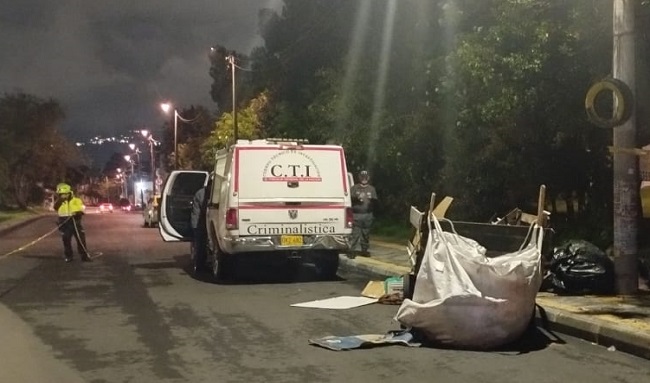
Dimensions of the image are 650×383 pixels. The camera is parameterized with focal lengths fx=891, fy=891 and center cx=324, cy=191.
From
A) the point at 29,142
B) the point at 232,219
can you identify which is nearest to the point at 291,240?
the point at 232,219

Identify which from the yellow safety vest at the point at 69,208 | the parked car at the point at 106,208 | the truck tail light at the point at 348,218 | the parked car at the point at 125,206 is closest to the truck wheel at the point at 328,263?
the truck tail light at the point at 348,218

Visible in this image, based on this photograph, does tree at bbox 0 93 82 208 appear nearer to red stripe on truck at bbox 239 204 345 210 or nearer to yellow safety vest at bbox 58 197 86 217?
yellow safety vest at bbox 58 197 86 217

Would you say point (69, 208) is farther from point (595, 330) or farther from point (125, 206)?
point (125, 206)

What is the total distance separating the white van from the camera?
13.9 m

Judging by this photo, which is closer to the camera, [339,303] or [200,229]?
[339,303]

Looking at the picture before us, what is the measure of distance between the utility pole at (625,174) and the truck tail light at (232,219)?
5.70 metres

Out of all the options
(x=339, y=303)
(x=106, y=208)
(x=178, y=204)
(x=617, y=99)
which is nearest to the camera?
(x=617, y=99)

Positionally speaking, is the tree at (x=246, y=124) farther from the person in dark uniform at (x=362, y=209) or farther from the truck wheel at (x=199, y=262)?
the truck wheel at (x=199, y=262)

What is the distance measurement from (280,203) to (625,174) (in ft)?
17.7

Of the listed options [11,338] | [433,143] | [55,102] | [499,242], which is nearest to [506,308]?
[499,242]

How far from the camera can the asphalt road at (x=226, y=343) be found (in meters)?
7.45

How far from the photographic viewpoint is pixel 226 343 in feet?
29.2

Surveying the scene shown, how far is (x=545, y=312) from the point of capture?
966 centimetres

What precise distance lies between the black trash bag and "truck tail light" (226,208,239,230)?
196 inches
